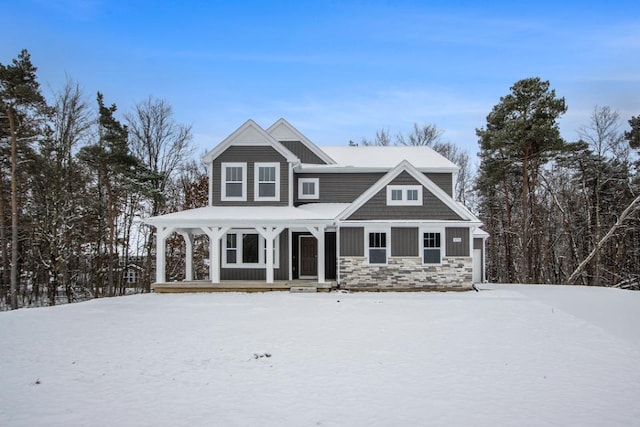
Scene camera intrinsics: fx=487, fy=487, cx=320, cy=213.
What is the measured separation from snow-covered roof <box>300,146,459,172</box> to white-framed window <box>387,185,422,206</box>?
2.94 m

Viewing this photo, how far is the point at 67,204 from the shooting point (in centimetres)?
2348

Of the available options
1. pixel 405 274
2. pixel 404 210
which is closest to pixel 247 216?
pixel 404 210

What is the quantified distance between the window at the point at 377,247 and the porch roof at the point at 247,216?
1.72m

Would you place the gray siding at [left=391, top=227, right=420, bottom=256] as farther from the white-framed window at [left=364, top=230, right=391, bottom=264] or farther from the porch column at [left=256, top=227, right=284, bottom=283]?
the porch column at [left=256, top=227, right=284, bottom=283]

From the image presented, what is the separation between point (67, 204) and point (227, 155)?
30.0 feet

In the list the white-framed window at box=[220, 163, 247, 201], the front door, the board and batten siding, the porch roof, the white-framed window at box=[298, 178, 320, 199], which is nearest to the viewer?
the porch roof

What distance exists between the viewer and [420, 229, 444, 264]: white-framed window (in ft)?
61.5

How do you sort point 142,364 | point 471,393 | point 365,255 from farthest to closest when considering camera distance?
point 365,255, point 142,364, point 471,393

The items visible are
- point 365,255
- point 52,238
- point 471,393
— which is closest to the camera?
point 471,393

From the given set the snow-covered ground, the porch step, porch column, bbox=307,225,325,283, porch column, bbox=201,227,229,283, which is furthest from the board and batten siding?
the snow-covered ground

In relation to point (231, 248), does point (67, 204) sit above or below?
above

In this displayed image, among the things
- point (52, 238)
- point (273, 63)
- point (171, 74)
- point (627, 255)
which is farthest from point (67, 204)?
point (627, 255)

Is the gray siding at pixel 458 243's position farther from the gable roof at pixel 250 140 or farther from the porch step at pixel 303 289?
the gable roof at pixel 250 140

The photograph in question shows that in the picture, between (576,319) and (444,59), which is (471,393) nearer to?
(576,319)
